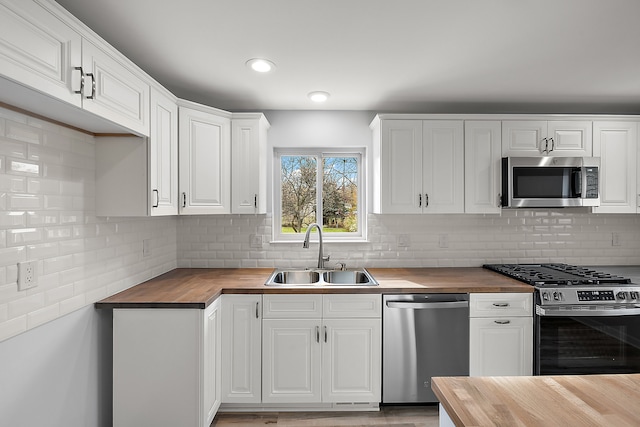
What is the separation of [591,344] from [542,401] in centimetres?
189

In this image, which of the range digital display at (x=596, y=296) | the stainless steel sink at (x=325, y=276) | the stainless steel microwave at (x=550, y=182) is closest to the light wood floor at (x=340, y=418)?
the stainless steel sink at (x=325, y=276)

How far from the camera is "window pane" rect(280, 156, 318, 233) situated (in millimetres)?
3346

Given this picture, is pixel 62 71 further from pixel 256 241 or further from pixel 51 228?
pixel 256 241

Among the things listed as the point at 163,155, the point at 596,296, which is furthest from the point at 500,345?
the point at 163,155

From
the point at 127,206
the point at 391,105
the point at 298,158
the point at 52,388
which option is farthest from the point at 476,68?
the point at 52,388

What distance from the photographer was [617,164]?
9.84 feet

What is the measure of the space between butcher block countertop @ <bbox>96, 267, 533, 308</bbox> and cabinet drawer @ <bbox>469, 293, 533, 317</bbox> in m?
0.06

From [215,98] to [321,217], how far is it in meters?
1.36

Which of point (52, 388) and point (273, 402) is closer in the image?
point (52, 388)

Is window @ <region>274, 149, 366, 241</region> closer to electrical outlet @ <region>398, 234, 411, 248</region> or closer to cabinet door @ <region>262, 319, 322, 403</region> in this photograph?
electrical outlet @ <region>398, 234, 411, 248</region>

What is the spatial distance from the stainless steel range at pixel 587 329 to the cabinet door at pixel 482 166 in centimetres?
77

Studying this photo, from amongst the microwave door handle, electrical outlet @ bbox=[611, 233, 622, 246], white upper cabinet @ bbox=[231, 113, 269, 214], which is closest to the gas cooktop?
electrical outlet @ bbox=[611, 233, 622, 246]

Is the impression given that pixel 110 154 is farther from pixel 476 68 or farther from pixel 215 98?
pixel 476 68

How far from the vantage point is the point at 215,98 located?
2969mm
